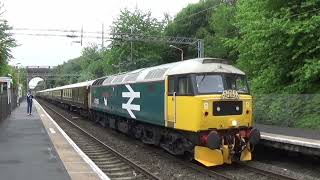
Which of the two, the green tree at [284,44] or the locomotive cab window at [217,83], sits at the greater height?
the green tree at [284,44]

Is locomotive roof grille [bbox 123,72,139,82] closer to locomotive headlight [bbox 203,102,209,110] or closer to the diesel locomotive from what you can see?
the diesel locomotive

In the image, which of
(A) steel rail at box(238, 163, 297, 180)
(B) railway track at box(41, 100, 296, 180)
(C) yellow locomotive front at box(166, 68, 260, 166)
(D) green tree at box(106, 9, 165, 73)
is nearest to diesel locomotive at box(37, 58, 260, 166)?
(C) yellow locomotive front at box(166, 68, 260, 166)

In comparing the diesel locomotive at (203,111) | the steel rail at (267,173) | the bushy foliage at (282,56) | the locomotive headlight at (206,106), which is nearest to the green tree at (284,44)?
the bushy foliage at (282,56)

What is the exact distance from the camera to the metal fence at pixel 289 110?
2189cm

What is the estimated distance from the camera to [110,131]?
27.5 metres

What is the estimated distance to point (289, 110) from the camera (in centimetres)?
2311

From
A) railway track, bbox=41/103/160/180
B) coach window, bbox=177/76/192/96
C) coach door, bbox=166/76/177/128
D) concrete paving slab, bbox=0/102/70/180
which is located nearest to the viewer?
concrete paving slab, bbox=0/102/70/180

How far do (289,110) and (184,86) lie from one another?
30.8 feet

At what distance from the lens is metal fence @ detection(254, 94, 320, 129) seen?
71.8 feet

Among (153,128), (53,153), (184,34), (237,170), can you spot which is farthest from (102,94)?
(184,34)

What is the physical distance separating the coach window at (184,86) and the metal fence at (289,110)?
8.04 metres

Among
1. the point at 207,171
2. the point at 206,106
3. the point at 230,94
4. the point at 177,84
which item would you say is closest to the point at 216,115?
the point at 206,106

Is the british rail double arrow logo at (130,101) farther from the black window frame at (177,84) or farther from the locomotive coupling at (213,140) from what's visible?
the locomotive coupling at (213,140)

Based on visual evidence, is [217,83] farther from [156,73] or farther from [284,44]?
[284,44]
